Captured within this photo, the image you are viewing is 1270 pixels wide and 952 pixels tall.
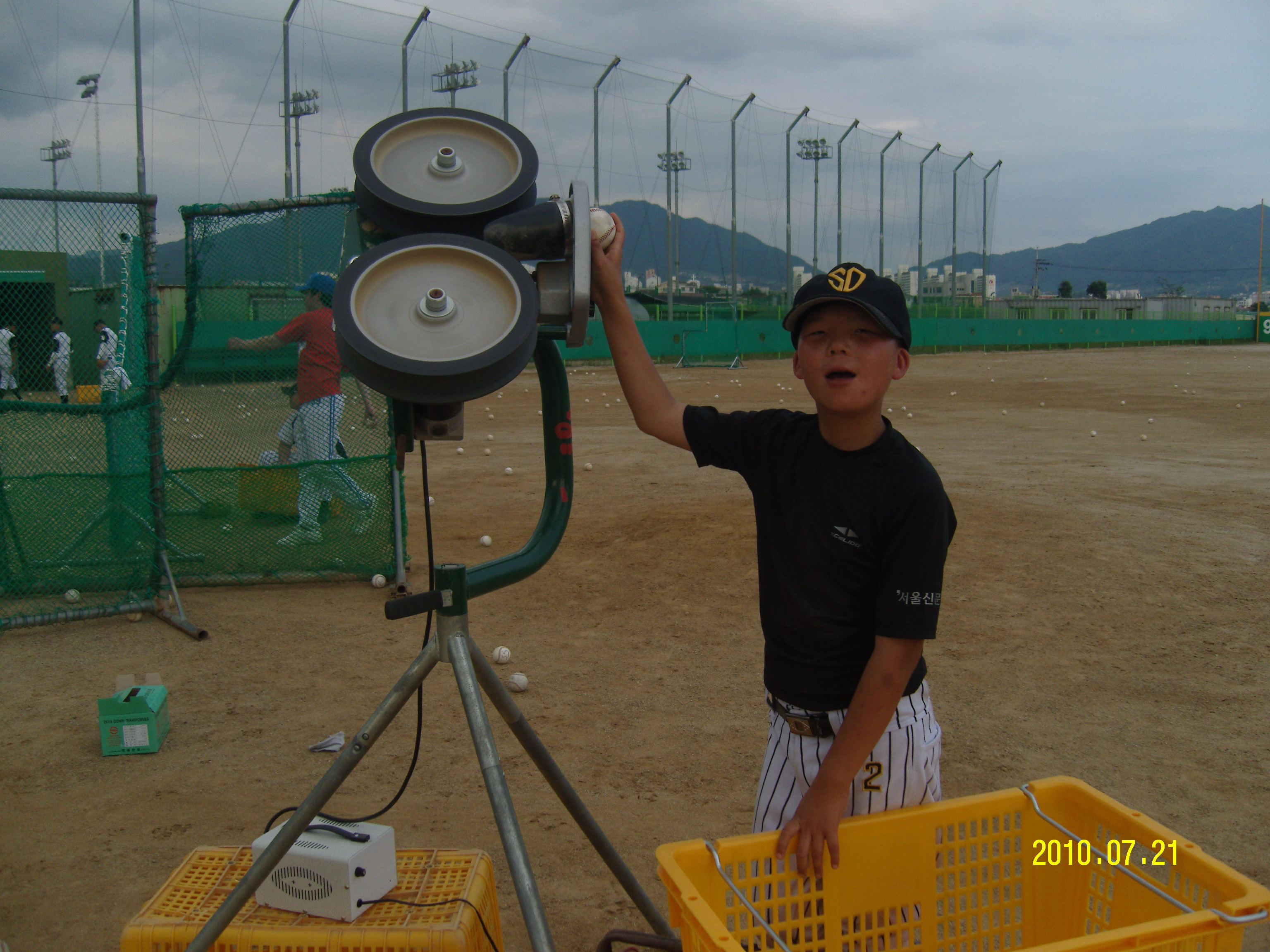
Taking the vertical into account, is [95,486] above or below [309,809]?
above

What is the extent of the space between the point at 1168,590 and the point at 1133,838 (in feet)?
14.2

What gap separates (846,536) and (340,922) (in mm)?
1274

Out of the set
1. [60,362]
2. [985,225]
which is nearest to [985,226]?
[985,225]

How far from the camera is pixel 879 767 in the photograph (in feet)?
6.68

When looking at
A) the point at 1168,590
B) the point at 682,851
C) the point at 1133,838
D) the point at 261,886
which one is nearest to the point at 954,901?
the point at 1133,838

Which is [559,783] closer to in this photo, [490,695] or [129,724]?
[490,695]

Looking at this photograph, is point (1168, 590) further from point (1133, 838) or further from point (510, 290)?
point (510, 290)

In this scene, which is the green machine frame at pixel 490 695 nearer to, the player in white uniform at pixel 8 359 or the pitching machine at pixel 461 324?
A: the pitching machine at pixel 461 324

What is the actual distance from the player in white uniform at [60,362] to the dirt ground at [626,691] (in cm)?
408

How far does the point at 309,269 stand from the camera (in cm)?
589

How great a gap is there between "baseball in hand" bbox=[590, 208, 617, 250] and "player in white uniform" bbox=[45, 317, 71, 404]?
29.1 feet

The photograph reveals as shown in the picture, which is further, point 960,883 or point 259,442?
point 259,442

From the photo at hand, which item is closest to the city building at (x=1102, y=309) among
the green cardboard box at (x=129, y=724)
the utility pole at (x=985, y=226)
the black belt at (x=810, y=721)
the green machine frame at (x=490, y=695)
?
the utility pole at (x=985, y=226)

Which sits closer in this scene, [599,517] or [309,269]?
[309,269]
